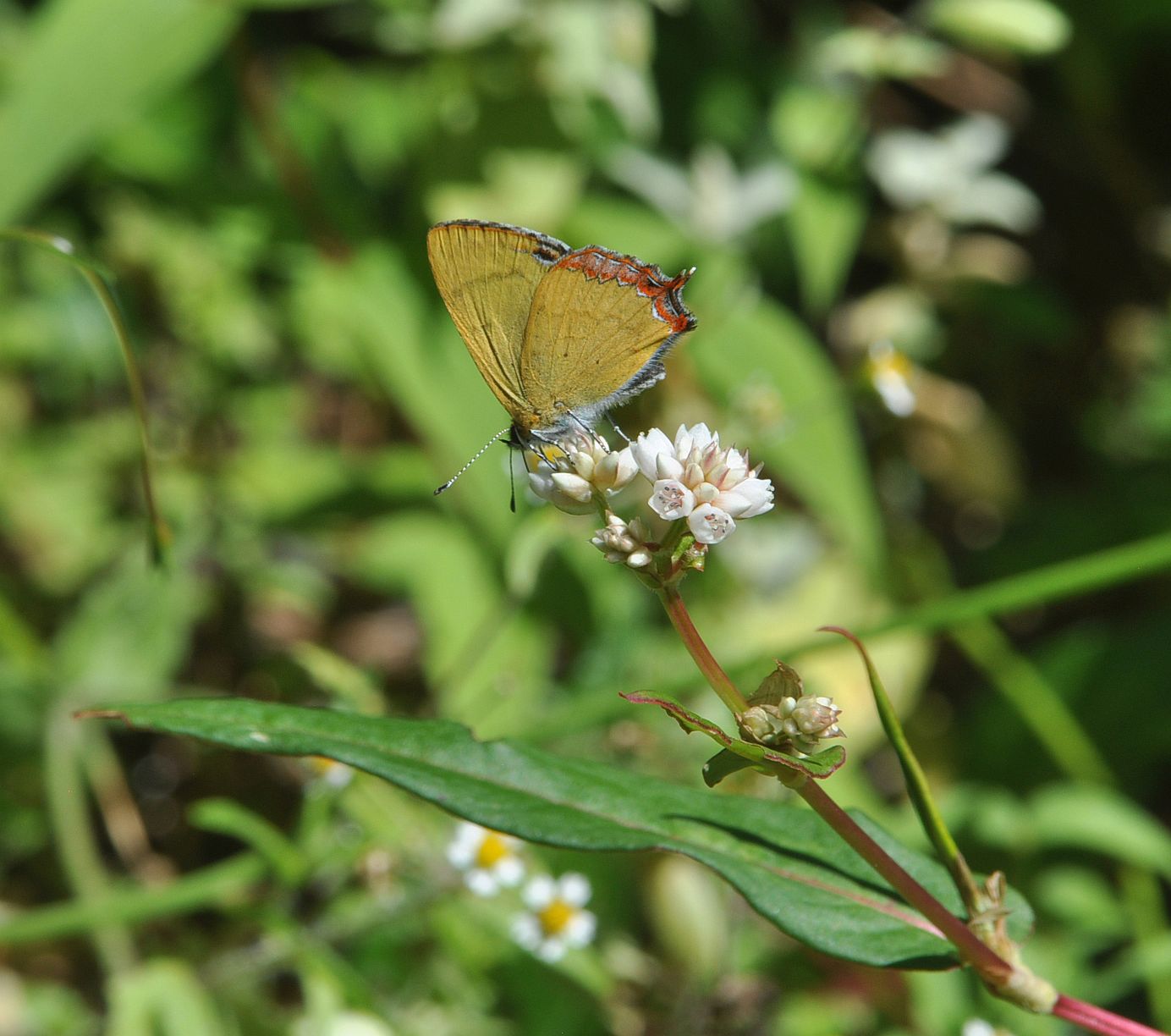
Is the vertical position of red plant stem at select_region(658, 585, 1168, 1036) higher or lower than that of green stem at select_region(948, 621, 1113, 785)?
higher

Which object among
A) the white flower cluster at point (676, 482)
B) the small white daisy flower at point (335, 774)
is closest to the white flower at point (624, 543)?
the white flower cluster at point (676, 482)

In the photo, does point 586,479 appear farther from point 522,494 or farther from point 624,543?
point 522,494

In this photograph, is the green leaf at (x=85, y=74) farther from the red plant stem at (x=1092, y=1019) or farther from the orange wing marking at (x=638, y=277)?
the red plant stem at (x=1092, y=1019)

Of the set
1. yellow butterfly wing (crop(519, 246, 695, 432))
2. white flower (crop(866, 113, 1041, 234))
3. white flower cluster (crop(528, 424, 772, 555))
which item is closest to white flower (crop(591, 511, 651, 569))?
white flower cluster (crop(528, 424, 772, 555))

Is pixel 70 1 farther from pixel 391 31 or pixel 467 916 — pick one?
pixel 467 916

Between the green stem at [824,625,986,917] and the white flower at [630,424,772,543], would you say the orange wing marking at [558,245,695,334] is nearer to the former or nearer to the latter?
the white flower at [630,424,772,543]

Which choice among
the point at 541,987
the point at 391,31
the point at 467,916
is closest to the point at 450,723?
the point at 467,916
